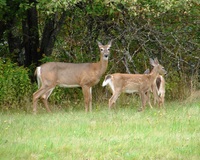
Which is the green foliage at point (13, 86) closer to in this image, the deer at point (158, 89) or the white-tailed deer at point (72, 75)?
the white-tailed deer at point (72, 75)

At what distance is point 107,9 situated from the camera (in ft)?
48.3

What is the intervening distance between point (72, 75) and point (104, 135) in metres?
4.99

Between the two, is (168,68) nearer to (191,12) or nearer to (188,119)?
(191,12)

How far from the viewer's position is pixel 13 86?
15.3 meters

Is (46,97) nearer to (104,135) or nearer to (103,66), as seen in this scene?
(103,66)

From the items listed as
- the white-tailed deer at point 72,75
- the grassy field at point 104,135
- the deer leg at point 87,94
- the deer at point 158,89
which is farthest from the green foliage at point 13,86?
the deer at point 158,89

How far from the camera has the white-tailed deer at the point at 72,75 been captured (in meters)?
15.2

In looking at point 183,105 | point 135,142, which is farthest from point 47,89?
point 135,142

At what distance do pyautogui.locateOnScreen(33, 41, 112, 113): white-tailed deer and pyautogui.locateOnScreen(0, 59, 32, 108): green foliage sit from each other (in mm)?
371

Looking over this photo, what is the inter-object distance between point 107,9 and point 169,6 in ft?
5.00

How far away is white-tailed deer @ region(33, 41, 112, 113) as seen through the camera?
15.2 metres

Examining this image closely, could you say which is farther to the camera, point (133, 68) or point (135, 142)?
point (133, 68)

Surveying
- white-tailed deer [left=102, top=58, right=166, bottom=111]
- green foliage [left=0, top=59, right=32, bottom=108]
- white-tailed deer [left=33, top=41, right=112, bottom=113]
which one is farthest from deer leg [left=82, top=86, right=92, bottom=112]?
green foliage [left=0, top=59, right=32, bottom=108]

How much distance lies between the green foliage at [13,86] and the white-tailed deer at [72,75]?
37 centimetres
